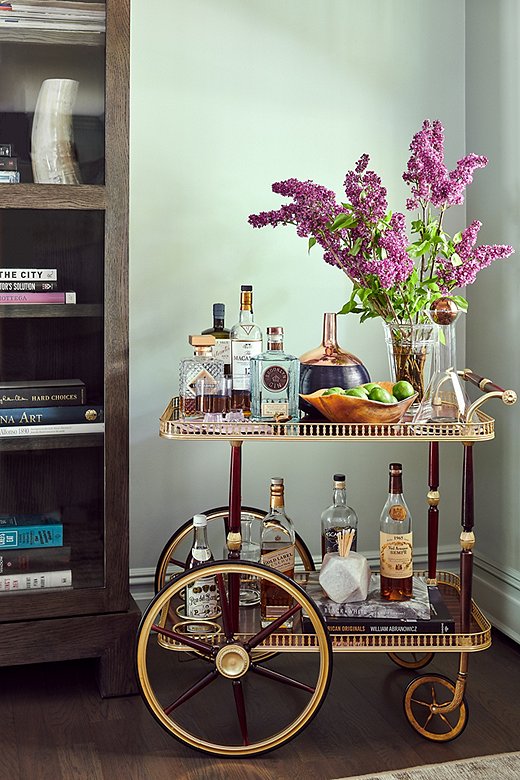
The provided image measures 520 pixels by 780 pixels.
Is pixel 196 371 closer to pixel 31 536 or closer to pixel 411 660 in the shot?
pixel 31 536

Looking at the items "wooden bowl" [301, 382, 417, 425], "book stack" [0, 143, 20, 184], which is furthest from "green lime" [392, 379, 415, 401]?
→ "book stack" [0, 143, 20, 184]

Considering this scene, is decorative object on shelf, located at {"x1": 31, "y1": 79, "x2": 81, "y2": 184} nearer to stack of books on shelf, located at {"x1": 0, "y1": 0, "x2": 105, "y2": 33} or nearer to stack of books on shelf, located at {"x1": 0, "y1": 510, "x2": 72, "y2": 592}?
stack of books on shelf, located at {"x1": 0, "y1": 0, "x2": 105, "y2": 33}

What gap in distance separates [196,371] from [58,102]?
2.37ft

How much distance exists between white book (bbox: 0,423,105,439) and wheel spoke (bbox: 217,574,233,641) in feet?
1.66

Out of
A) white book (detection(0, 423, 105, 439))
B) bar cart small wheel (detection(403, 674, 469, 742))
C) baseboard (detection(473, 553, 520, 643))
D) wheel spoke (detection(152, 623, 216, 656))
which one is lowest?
bar cart small wheel (detection(403, 674, 469, 742))

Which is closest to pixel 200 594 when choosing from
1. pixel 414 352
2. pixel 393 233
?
pixel 414 352

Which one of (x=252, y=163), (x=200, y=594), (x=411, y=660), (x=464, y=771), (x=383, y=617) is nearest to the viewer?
(x=464, y=771)

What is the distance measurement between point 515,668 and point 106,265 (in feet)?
4.84

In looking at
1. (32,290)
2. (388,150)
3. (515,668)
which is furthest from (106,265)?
(515,668)

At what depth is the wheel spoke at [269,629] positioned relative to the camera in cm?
189

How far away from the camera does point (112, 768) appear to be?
6.19ft

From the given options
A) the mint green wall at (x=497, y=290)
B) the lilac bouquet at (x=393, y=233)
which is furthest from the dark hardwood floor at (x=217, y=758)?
the lilac bouquet at (x=393, y=233)

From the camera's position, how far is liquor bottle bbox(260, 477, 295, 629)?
2.00 meters

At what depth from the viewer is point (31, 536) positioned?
7.17 ft
